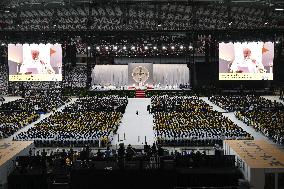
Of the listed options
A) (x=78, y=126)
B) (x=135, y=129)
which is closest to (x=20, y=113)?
(x=78, y=126)

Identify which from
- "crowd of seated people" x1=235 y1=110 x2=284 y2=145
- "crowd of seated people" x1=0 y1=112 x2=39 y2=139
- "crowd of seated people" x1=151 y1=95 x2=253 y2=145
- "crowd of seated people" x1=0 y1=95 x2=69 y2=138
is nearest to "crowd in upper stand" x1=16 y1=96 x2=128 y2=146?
"crowd of seated people" x1=0 y1=112 x2=39 y2=139

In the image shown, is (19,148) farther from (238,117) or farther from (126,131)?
(238,117)

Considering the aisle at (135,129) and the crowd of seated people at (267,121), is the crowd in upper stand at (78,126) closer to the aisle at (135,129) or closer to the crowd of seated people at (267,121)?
the aisle at (135,129)

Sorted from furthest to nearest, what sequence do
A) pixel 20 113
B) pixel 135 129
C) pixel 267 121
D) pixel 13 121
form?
pixel 20 113 → pixel 13 121 → pixel 267 121 → pixel 135 129

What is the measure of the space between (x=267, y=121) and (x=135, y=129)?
1082 cm

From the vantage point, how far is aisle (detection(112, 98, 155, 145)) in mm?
26766

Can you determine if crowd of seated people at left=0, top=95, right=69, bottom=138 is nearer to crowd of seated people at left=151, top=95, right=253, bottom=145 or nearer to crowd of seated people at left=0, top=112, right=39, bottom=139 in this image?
crowd of seated people at left=0, top=112, right=39, bottom=139

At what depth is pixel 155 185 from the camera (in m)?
17.2

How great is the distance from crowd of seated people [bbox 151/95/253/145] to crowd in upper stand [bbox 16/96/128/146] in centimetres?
382

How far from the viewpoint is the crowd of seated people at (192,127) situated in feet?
84.7

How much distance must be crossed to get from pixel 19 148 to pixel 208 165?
34.0 ft

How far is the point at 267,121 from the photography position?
31203 mm

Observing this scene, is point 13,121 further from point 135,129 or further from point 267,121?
point 267,121

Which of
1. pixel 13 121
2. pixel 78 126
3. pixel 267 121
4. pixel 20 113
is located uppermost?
pixel 20 113
